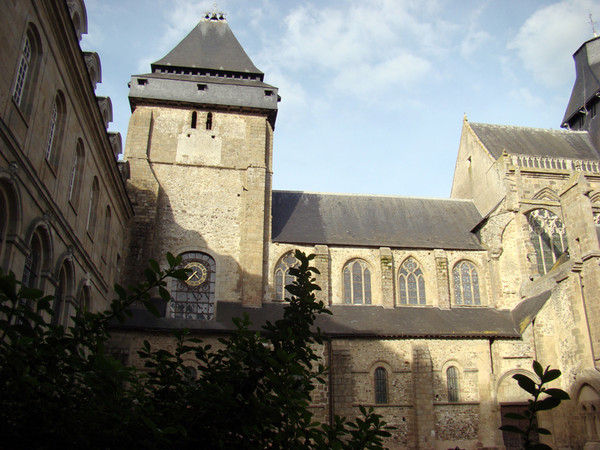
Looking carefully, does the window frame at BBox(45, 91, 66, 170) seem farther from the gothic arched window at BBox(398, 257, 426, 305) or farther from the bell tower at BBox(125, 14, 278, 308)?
the gothic arched window at BBox(398, 257, 426, 305)

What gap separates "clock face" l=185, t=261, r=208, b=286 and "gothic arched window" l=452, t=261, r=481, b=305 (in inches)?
373

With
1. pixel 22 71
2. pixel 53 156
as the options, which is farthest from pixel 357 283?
pixel 22 71

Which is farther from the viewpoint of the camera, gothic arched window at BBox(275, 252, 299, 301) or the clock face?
gothic arched window at BBox(275, 252, 299, 301)

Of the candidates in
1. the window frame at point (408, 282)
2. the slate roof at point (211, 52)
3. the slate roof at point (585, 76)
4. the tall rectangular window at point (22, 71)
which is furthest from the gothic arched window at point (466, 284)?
the tall rectangular window at point (22, 71)

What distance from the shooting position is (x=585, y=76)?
31859 mm

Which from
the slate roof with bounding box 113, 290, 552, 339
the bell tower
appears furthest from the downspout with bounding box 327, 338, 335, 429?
the bell tower

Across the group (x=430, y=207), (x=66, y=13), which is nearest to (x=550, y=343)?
(x=430, y=207)

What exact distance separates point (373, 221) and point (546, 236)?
22.4 ft

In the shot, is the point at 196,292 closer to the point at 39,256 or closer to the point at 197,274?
the point at 197,274

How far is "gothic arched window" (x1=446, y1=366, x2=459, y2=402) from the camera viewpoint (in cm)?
1942

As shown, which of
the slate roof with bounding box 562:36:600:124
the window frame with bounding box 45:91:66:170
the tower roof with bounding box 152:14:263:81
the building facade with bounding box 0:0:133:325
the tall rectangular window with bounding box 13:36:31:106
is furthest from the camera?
the slate roof with bounding box 562:36:600:124

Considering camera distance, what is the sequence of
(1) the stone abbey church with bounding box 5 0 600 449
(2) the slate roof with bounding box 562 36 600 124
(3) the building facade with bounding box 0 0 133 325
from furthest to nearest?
1. (2) the slate roof with bounding box 562 36 600 124
2. (1) the stone abbey church with bounding box 5 0 600 449
3. (3) the building facade with bounding box 0 0 133 325

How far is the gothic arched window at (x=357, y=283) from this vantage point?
2159cm

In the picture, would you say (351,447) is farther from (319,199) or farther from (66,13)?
(319,199)
